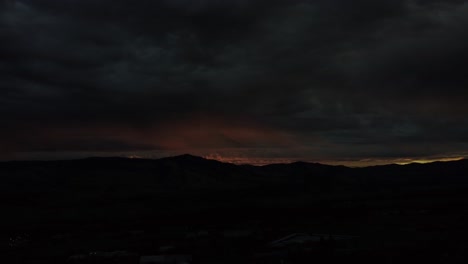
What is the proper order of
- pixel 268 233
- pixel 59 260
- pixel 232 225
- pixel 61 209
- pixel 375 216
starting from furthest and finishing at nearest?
pixel 61 209 → pixel 375 216 → pixel 232 225 → pixel 268 233 → pixel 59 260

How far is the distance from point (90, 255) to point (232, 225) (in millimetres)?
35111

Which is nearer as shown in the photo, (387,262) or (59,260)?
(387,262)

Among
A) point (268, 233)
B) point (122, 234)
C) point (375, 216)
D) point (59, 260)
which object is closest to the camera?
point (59, 260)

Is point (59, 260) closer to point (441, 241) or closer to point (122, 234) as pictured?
point (122, 234)

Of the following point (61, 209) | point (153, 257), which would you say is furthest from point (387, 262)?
point (61, 209)

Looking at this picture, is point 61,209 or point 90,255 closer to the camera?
point 90,255

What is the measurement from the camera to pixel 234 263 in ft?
146

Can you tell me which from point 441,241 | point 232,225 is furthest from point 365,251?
point 232,225

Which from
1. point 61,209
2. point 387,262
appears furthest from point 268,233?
point 61,209

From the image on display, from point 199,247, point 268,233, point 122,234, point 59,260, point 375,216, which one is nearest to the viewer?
point 59,260

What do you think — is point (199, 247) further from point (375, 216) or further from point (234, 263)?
point (375, 216)

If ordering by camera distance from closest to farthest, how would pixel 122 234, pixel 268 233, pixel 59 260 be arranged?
pixel 59 260 → pixel 268 233 → pixel 122 234

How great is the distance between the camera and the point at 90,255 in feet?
171

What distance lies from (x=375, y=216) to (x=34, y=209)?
113 m
